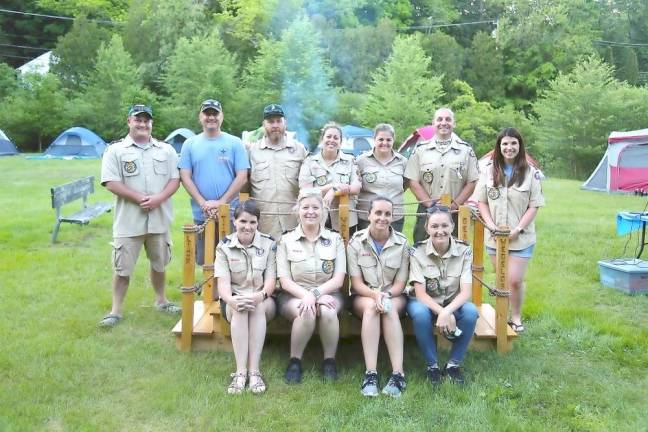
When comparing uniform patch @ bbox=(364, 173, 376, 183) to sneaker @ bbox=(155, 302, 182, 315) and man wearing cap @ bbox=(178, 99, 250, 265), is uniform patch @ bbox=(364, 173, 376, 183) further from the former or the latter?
sneaker @ bbox=(155, 302, 182, 315)

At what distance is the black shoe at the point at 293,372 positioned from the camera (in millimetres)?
3771

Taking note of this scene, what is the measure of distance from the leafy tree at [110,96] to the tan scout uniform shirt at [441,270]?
2837 centimetres

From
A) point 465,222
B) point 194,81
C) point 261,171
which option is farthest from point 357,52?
point 465,222

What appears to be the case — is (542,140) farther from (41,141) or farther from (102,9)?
(102,9)

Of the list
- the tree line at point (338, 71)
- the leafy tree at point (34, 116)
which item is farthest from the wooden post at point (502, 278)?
the leafy tree at point (34, 116)

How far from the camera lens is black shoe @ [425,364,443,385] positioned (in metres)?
3.74

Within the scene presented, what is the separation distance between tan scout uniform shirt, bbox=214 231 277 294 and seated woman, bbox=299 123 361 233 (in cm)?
66

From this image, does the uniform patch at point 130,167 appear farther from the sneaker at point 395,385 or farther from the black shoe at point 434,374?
the black shoe at point 434,374

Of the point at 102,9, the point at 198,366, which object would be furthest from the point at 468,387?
the point at 102,9

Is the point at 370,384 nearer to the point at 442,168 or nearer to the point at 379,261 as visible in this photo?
the point at 379,261

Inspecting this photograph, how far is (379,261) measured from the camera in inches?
156

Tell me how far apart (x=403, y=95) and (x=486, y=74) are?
11.7 meters

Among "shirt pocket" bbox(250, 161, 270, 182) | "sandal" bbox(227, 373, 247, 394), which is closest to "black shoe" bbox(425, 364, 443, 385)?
"sandal" bbox(227, 373, 247, 394)

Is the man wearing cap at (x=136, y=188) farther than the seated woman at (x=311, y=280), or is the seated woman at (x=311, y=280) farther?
the man wearing cap at (x=136, y=188)
